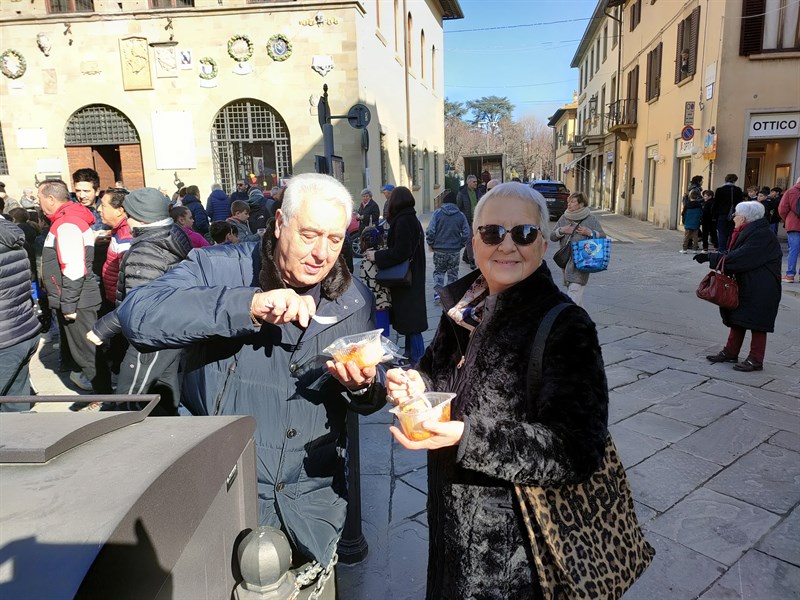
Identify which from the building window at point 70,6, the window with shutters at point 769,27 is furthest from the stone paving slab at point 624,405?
the building window at point 70,6

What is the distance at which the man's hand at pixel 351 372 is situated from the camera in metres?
1.73

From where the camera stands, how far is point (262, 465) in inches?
73.7

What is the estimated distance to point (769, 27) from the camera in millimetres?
14430

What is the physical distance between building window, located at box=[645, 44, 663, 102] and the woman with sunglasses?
22.7 meters

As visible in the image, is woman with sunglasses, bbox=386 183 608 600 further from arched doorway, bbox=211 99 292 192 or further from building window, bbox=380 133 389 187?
building window, bbox=380 133 389 187

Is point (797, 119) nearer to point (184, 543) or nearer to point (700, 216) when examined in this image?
point (700, 216)

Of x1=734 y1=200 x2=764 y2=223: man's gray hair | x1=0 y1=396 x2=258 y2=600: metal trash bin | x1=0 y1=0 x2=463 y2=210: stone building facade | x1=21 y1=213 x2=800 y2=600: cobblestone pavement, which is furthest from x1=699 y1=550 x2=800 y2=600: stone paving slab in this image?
x1=0 y1=0 x2=463 y2=210: stone building facade

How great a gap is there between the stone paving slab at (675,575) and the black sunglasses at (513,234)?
1966 mm

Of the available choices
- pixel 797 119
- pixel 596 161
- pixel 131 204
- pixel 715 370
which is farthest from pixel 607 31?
pixel 131 204

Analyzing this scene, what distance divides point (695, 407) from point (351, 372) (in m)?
4.09

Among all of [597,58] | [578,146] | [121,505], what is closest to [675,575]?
[121,505]

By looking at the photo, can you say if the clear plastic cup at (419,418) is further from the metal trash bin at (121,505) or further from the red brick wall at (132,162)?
the red brick wall at (132,162)

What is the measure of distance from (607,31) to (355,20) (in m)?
22.4

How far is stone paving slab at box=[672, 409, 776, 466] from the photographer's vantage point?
13.1ft
